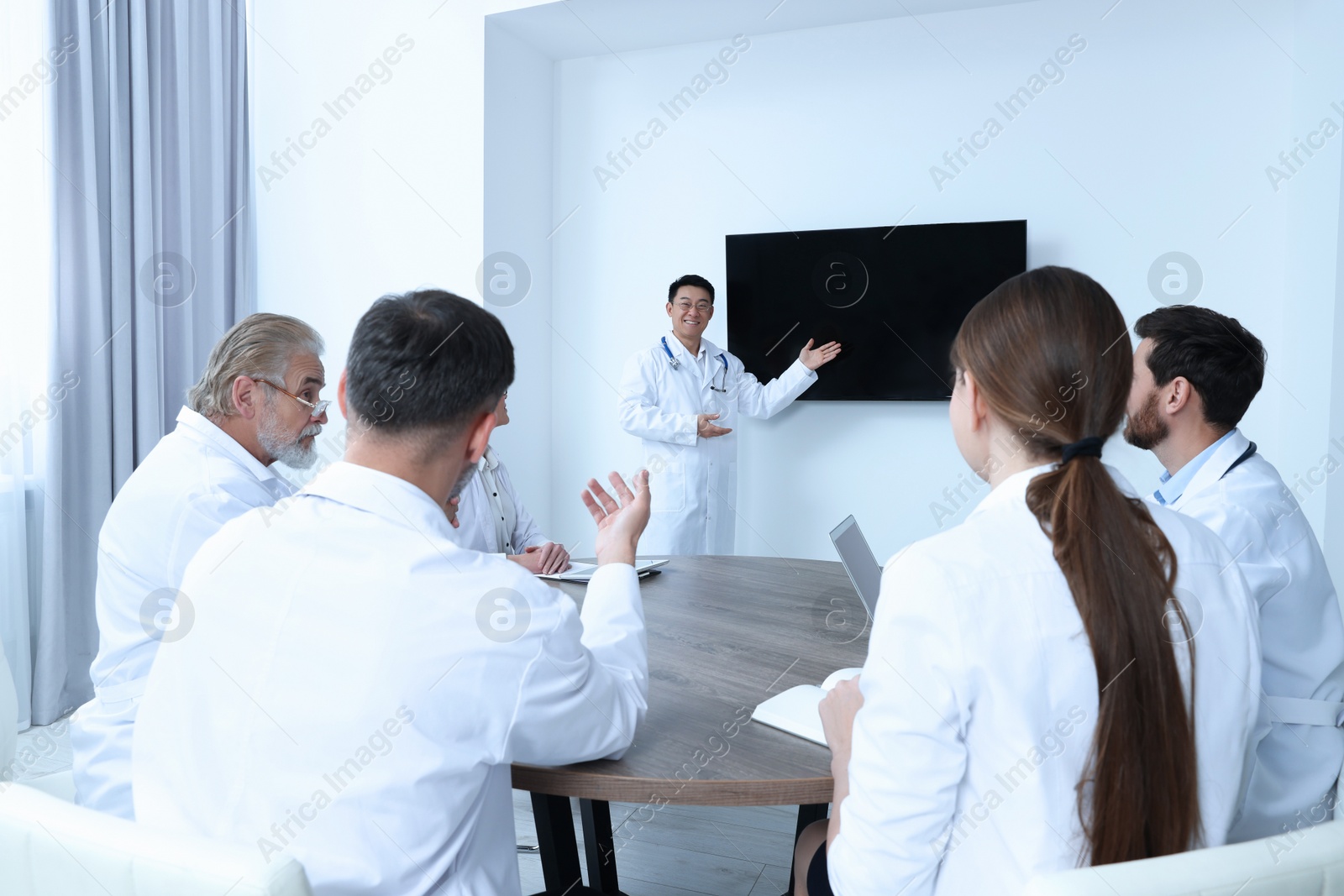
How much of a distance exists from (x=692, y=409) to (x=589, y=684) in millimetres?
3297

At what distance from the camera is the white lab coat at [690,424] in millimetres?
4297

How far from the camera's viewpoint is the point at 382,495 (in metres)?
1.10

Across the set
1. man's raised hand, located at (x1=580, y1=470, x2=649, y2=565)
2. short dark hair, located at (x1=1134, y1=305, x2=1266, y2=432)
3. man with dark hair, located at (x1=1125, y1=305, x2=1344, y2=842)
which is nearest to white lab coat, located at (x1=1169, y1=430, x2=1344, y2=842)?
man with dark hair, located at (x1=1125, y1=305, x2=1344, y2=842)

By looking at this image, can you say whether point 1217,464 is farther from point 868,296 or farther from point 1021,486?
point 868,296

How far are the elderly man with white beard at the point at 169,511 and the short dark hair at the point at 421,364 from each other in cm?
72

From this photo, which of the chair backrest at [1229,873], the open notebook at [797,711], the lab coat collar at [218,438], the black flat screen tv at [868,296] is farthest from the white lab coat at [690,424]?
the chair backrest at [1229,873]

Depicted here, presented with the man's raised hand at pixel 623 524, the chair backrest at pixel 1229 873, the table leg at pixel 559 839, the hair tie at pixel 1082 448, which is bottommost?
the table leg at pixel 559 839

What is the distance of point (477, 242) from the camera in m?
4.34

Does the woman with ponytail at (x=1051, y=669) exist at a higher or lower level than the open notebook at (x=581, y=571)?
higher

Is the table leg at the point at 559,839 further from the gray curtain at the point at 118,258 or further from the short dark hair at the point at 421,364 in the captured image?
the gray curtain at the point at 118,258

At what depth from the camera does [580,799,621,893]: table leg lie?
2.04 metres

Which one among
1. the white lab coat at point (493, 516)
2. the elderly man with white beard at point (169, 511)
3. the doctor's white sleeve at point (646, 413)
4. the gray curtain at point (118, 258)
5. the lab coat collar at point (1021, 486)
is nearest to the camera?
the lab coat collar at point (1021, 486)

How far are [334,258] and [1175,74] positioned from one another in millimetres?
3937

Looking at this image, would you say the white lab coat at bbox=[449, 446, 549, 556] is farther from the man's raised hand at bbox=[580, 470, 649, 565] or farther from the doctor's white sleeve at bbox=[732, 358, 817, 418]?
the doctor's white sleeve at bbox=[732, 358, 817, 418]
